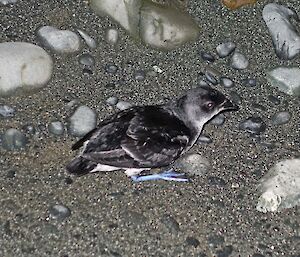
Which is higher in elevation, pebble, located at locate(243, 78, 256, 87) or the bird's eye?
the bird's eye

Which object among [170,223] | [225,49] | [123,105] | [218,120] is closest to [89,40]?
[123,105]

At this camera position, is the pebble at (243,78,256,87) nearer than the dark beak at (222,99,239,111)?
No

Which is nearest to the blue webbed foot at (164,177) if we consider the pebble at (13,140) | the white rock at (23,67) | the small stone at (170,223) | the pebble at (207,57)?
the small stone at (170,223)

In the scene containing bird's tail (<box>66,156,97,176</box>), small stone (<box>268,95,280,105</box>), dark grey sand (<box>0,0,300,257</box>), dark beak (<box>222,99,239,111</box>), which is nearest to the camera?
dark grey sand (<box>0,0,300,257</box>)

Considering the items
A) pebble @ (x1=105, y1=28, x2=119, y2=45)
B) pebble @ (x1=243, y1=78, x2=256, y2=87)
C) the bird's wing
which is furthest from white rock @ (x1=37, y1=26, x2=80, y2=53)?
pebble @ (x1=243, y1=78, x2=256, y2=87)

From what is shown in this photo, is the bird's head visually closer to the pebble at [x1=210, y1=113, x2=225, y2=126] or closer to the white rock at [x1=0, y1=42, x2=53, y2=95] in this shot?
the pebble at [x1=210, y1=113, x2=225, y2=126]

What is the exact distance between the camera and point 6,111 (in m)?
4.82

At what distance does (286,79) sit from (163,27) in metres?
0.89

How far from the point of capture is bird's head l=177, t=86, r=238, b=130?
15.1 feet

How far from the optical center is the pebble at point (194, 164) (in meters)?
4.68

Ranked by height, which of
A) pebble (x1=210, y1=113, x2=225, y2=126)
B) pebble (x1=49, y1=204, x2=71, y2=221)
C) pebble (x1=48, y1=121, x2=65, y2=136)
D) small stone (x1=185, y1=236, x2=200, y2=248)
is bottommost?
pebble (x1=49, y1=204, x2=71, y2=221)

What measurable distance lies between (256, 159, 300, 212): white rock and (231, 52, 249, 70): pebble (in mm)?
985

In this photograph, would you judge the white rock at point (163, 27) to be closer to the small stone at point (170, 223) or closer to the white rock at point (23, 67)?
the white rock at point (23, 67)

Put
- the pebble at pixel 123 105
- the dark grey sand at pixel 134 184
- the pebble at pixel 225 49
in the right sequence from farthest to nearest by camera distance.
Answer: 1. the pebble at pixel 225 49
2. the pebble at pixel 123 105
3. the dark grey sand at pixel 134 184
